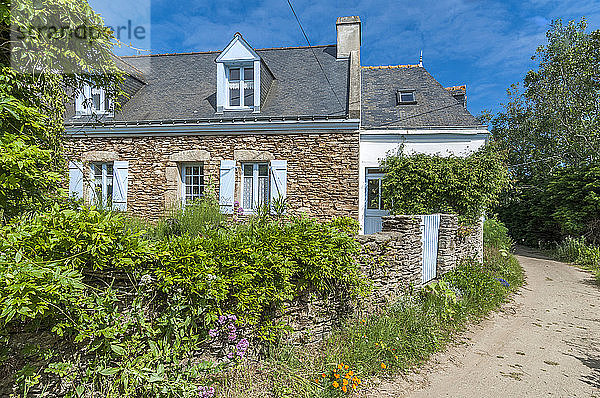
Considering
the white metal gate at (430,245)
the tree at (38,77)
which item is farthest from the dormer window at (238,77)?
the tree at (38,77)

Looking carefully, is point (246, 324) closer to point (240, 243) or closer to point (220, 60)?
point (240, 243)

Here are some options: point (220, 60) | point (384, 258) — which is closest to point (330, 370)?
point (384, 258)

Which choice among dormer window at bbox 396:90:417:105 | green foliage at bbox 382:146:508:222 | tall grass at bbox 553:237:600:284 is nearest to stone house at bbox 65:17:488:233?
dormer window at bbox 396:90:417:105

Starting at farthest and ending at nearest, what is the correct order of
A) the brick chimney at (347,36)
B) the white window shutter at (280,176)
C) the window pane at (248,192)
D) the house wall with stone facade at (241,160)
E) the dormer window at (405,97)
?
the brick chimney at (347,36)
the dormer window at (405,97)
the window pane at (248,192)
the white window shutter at (280,176)
the house wall with stone facade at (241,160)

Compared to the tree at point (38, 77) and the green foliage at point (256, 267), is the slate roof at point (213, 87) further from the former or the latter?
the tree at point (38, 77)

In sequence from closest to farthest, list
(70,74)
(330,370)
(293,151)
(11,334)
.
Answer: (11,334) < (330,370) < (70,74) < (293,151)

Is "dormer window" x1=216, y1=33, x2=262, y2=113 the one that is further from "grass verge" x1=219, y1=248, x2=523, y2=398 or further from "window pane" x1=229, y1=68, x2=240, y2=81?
"grass verge" x1=219, y1=248, x2=523, y2=398

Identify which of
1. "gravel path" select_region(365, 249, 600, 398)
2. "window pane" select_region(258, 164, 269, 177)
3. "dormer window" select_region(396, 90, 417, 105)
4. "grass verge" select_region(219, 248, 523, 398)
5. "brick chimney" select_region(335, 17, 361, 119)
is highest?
"brick chimney" select_region(335, 17, 361, 119)

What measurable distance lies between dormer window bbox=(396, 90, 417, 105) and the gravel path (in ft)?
23.5

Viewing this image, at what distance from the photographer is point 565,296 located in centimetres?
770

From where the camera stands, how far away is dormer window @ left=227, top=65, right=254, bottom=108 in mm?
10906

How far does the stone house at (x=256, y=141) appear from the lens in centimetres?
1002

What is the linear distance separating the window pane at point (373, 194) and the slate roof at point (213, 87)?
239 centimetres

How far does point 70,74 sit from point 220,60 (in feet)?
24.0
